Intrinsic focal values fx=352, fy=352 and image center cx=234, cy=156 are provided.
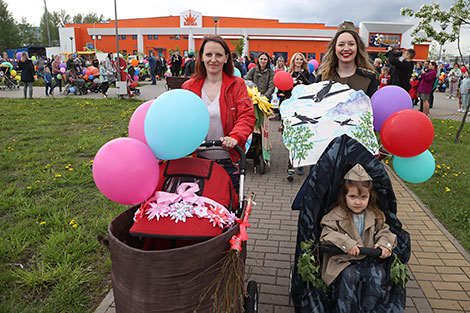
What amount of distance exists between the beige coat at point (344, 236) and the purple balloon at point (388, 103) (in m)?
0.89

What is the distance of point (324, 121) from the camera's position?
2.79 metres

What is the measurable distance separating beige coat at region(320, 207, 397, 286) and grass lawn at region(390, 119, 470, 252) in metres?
2.14

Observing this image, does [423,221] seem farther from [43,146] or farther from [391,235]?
[43,146]

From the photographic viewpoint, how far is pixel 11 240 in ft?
12.4

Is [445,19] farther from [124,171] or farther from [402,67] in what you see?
[124,171]

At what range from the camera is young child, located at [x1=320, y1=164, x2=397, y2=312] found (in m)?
2.38

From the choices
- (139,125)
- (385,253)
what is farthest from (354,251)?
(139,125)

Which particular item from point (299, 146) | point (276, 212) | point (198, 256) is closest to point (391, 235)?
point (299, 146)

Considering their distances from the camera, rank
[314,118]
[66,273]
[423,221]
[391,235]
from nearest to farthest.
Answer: [391,235] < [314,118] < [66,273] < [423,221]

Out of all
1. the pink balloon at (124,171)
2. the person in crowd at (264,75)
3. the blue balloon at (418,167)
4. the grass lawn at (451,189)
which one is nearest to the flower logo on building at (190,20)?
the person in crowd at (264,75)

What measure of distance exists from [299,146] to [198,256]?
1.41 meters

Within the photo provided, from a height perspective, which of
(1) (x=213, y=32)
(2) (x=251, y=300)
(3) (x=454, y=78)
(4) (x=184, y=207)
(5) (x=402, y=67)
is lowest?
(2) (x=251, y=300)

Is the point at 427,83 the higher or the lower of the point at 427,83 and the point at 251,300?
the higher

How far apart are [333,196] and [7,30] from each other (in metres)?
72.4
